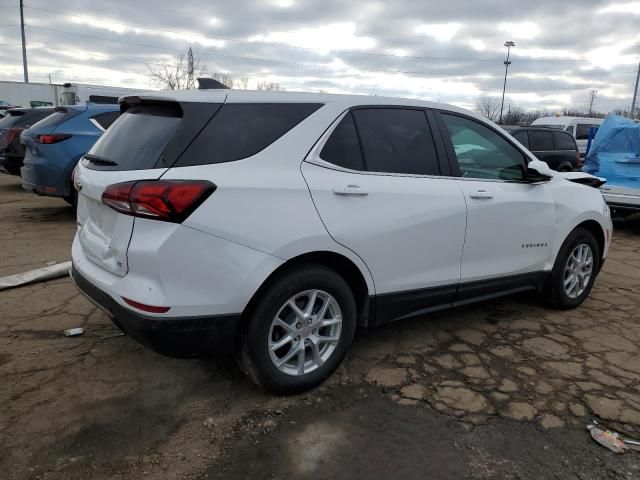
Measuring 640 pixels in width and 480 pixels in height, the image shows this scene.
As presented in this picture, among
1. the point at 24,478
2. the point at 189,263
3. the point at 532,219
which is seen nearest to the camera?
the point at 24,478

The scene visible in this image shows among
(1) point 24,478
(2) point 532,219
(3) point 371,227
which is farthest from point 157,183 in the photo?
(2) point 532,219

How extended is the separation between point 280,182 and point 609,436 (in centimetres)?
217

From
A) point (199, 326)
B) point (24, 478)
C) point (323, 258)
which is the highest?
point (323, 258)

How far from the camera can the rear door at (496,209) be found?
147 inches

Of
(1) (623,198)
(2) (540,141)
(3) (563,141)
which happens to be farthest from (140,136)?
(3) (563,141)

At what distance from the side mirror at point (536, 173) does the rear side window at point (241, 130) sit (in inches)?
76.6

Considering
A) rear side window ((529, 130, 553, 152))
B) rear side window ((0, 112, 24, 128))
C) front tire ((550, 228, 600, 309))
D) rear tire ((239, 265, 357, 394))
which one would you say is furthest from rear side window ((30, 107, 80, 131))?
rear side window ((529, 130, 553, 152))

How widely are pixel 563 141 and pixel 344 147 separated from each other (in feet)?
39.5

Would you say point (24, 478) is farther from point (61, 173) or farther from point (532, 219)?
point (61, 173)

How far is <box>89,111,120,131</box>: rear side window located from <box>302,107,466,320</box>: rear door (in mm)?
5461

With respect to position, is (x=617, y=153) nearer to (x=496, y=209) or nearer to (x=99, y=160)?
(x=496, y=209)

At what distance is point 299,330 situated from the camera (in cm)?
300

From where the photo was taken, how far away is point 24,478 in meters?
2.39

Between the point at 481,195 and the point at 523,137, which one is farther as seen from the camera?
the point at 523,137
